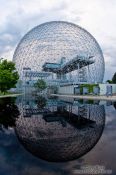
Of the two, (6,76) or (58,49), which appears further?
(58,49)

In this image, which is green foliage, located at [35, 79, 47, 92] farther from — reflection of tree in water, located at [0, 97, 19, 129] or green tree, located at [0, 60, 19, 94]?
reflection of tree in water, located at [0, 97, 19, 129]

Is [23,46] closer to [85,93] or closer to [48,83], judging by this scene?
[48,83]

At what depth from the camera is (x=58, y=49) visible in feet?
300


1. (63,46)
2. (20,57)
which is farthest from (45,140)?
(20,57)

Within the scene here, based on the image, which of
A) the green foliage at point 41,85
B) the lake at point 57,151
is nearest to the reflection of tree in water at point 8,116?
the lake at point 57,151

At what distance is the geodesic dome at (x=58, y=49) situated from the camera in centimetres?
9038

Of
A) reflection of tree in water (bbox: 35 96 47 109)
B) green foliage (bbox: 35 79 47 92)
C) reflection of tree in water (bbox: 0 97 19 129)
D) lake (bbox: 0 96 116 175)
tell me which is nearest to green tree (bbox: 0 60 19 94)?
reflection of tree in water (bbox: 35 96 47 109)

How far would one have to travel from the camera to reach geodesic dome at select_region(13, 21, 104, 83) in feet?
297

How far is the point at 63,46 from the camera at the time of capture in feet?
298

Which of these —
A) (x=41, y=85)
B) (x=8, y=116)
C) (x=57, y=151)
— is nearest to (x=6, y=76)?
(x=41, y=85)

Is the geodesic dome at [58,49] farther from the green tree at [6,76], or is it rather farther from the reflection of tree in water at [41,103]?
the reflection of tree in water at [41,103]

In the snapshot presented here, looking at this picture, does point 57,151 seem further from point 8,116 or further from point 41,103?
point 41,103

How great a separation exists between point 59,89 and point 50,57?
11.1 metres

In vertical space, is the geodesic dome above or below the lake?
Result: above
